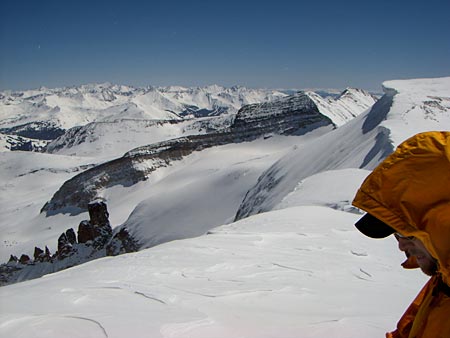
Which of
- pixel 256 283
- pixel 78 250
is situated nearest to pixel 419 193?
pixel 256 283

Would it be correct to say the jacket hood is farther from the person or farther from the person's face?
the person's face

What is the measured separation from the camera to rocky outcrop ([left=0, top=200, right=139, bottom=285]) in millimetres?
39844

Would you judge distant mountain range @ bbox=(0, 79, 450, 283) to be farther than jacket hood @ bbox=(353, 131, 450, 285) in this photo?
Yes

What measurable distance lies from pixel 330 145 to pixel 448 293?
30232mm

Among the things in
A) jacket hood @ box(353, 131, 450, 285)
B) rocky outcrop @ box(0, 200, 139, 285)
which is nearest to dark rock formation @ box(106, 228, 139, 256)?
rocky outcrop @ box(0, 200, 139, 285)

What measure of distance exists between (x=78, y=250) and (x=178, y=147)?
41.0 metres

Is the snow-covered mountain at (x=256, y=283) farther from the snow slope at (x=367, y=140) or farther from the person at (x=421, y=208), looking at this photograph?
the person at (x=421, y=208)

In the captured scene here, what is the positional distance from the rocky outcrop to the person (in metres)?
36.9

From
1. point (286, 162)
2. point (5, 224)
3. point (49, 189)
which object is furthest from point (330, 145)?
point (49, 189)

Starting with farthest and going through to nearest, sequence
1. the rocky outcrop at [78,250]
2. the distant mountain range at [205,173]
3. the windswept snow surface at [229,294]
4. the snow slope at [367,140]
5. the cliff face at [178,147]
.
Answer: the cliff face at [178,147] → the rocky outcrop at [78,250] → the distant mountain range at [205,173] → the snow slope at [367,140] → the windswept snow surface at [229,294]

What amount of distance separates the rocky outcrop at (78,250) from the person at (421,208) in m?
36.9

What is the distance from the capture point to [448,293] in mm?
2037

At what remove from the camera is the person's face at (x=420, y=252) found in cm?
215

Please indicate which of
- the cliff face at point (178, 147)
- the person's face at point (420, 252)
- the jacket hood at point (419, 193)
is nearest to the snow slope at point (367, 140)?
the person's face at point (420, 252)
